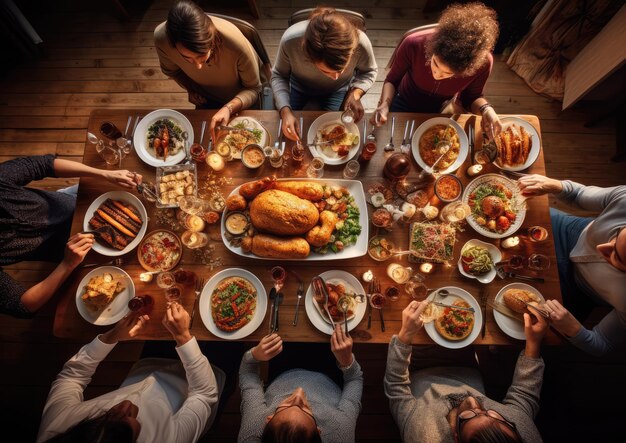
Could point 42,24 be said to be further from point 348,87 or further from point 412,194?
point 412,194

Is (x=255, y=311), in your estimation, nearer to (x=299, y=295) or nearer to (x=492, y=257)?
(x=299, y=295)

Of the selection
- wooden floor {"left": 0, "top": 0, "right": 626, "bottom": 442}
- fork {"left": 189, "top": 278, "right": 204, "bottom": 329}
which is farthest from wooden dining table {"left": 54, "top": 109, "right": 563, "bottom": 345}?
wooden floor {"left": 0, "top": 0, "right": 626, "bottom": 442}

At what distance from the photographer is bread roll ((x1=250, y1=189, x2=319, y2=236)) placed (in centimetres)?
254

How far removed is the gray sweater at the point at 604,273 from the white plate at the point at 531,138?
39 centimetres

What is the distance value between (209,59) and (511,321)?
3.73 meters

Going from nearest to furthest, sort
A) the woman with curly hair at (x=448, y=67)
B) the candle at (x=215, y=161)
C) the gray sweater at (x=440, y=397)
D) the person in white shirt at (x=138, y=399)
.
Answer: the person in white shirt at (x=138, y=399), the gray sweater at (x=440, y=397), the woman with curly hair at (x=448, y=67), the candle at (x=215, y=161)

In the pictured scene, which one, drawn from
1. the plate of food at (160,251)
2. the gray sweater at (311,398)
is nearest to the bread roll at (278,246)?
the plate of food at (160,251)

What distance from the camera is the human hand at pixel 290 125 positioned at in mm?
2848

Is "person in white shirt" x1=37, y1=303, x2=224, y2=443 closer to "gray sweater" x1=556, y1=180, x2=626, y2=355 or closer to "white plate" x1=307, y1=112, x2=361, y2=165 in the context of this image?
"white plate" x1=307, y1=112, x2=361, y2=165

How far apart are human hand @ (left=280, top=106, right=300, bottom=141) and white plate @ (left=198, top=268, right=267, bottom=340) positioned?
134cm

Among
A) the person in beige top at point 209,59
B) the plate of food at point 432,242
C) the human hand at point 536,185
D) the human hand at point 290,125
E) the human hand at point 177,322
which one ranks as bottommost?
the human hand at point 177,322

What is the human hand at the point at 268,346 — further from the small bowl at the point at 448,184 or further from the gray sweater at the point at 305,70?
the gray sweater at the point at 305,70

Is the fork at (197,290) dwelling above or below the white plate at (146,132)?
below

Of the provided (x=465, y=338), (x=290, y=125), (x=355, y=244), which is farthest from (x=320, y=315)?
(x=290, y=125)
